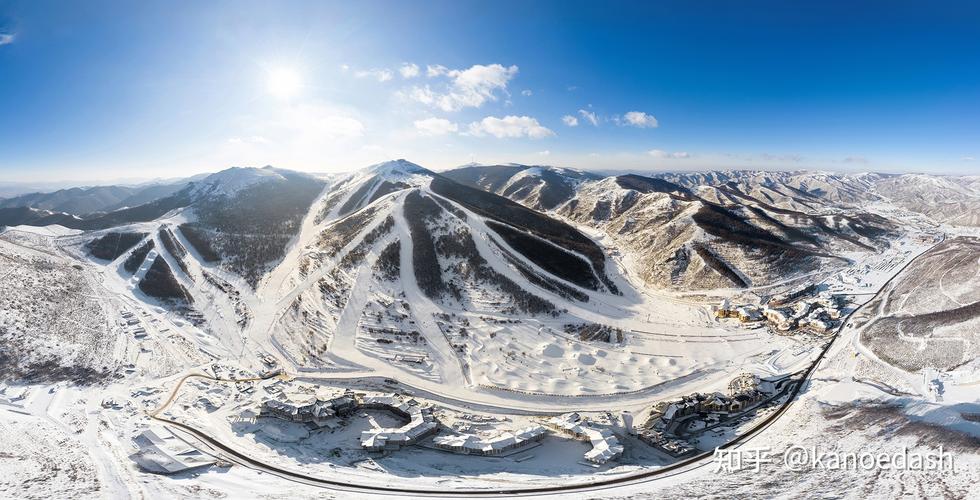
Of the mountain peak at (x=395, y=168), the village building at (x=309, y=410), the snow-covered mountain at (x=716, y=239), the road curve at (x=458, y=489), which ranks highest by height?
the mountain peak at (x=395, y=168)

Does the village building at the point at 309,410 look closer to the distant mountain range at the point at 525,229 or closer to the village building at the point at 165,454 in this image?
the village building at the point at 165,454

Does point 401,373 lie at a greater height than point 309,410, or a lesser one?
lesser

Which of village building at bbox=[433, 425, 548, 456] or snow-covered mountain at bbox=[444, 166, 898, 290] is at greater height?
snow-covered mountain at bbox=[444, 166, 898, 290]

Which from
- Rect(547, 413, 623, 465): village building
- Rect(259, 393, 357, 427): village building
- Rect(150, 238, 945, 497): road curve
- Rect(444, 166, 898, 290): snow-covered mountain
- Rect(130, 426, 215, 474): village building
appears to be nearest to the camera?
Rect(150, 238, 945, 497): road curve

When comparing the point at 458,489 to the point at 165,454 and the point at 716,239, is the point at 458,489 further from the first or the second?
the point at 716,239

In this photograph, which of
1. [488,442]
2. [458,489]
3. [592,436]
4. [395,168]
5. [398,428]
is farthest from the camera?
[395,168]

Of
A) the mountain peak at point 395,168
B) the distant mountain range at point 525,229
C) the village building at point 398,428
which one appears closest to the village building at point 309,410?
→ the village building at point 398,428

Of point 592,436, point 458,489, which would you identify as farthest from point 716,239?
point 458,489

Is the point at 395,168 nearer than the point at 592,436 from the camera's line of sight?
No

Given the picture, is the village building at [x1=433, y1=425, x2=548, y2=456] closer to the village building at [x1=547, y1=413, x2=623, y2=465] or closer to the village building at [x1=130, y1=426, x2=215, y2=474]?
the village building at [x1=547, y1=413, x2=623, y2=465]

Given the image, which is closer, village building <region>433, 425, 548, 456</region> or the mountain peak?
village building <region>433, 425, 548, 456</region>

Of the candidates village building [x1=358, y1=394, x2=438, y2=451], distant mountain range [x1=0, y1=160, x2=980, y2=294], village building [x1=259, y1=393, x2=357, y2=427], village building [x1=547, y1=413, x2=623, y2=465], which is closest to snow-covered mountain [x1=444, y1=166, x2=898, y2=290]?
distant mountain range [x1=0, y1=160, x2=980, y2=294]
